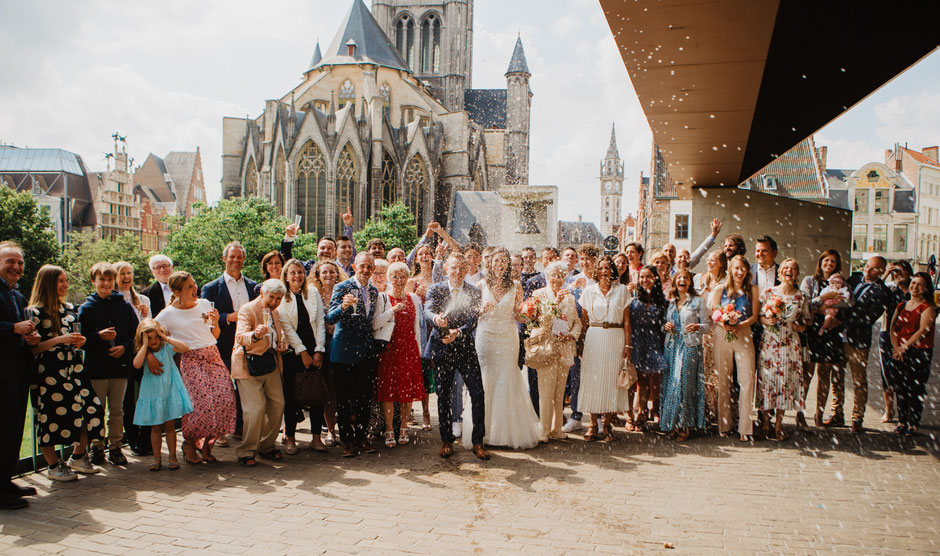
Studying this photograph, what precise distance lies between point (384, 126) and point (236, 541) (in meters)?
49.9

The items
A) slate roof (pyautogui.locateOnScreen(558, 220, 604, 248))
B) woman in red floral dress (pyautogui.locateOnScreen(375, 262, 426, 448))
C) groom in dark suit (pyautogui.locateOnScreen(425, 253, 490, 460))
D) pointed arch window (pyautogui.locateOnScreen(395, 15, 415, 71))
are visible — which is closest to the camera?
groom in dark suit (pyautogui.locateOnScreen(425, 253, 490, 460))

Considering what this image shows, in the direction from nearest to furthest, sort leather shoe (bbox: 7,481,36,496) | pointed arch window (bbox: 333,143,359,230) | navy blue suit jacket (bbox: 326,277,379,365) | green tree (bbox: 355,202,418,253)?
leather shoe (bbox: 7,481,36,496)
navy blue suit jacket (bbox: 326,277,379,365)
green tree (bbox: 355,202,418,253)
pointed arch window (bbox: 333,143,359,230)

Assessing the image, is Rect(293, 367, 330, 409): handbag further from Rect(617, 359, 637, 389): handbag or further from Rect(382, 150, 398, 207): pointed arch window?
Rect(382, 150, 398, 207): pointed arch window

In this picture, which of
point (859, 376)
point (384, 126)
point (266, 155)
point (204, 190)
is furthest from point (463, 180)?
point (204, 190)

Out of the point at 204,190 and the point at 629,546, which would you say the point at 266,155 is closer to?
the point at 629,546

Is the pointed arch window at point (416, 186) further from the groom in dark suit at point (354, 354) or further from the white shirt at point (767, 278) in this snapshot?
the groom in dark suit at point (354, 354)

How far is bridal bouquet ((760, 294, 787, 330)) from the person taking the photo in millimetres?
6742

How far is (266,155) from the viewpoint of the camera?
160 feet

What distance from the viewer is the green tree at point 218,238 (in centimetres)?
4053

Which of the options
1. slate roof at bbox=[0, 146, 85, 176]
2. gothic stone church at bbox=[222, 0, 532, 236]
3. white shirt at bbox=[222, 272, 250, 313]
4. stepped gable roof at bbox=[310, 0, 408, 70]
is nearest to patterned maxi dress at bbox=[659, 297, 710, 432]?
white shirt at bbox=[222, 272, 250, 313]

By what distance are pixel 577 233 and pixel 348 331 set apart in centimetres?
12631

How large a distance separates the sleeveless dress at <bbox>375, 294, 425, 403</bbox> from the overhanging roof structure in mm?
3345

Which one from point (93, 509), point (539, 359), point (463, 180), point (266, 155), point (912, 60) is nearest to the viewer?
point (93, 509)

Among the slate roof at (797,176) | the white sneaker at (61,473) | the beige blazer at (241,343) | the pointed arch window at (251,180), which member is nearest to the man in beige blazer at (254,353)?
the beige blazer at (241,343)
